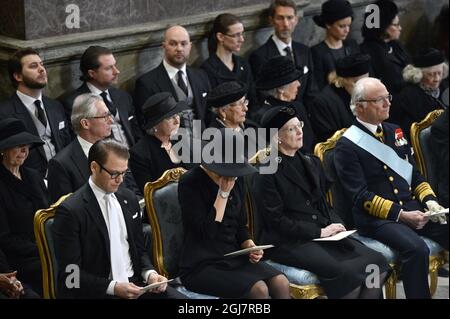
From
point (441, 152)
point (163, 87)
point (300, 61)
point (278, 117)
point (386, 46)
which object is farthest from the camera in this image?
point (386, 46)

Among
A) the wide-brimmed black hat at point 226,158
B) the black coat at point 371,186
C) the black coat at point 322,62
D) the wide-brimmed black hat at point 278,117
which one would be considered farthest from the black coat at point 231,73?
the wide-brimmed black hat at point 226,158

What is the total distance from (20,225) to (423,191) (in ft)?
8.05

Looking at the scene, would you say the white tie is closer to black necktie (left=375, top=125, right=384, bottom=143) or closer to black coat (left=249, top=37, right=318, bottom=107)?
black necktie (left=375, top=125, right=384, bottom=143)

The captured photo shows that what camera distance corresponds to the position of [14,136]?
670 centimetres

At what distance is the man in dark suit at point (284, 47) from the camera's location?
9.29m

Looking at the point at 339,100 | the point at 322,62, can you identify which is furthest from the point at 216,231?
the point at 322,62

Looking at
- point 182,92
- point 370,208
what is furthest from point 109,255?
point 182,92

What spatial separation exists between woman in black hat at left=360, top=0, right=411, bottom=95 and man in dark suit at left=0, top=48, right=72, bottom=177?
306 cm

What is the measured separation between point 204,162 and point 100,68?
6.04 ft

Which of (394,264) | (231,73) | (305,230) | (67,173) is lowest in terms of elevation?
(394,264)

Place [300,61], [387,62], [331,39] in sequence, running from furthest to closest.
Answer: [387,62]
[331,39]
[300,61]

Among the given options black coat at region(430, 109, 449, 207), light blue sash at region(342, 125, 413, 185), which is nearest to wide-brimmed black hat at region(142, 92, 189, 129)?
light blue sash at region(342, 125, 413, 185)

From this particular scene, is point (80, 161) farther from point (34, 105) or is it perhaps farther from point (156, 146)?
point (34, 105)

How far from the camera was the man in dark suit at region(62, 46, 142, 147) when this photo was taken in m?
8.04
